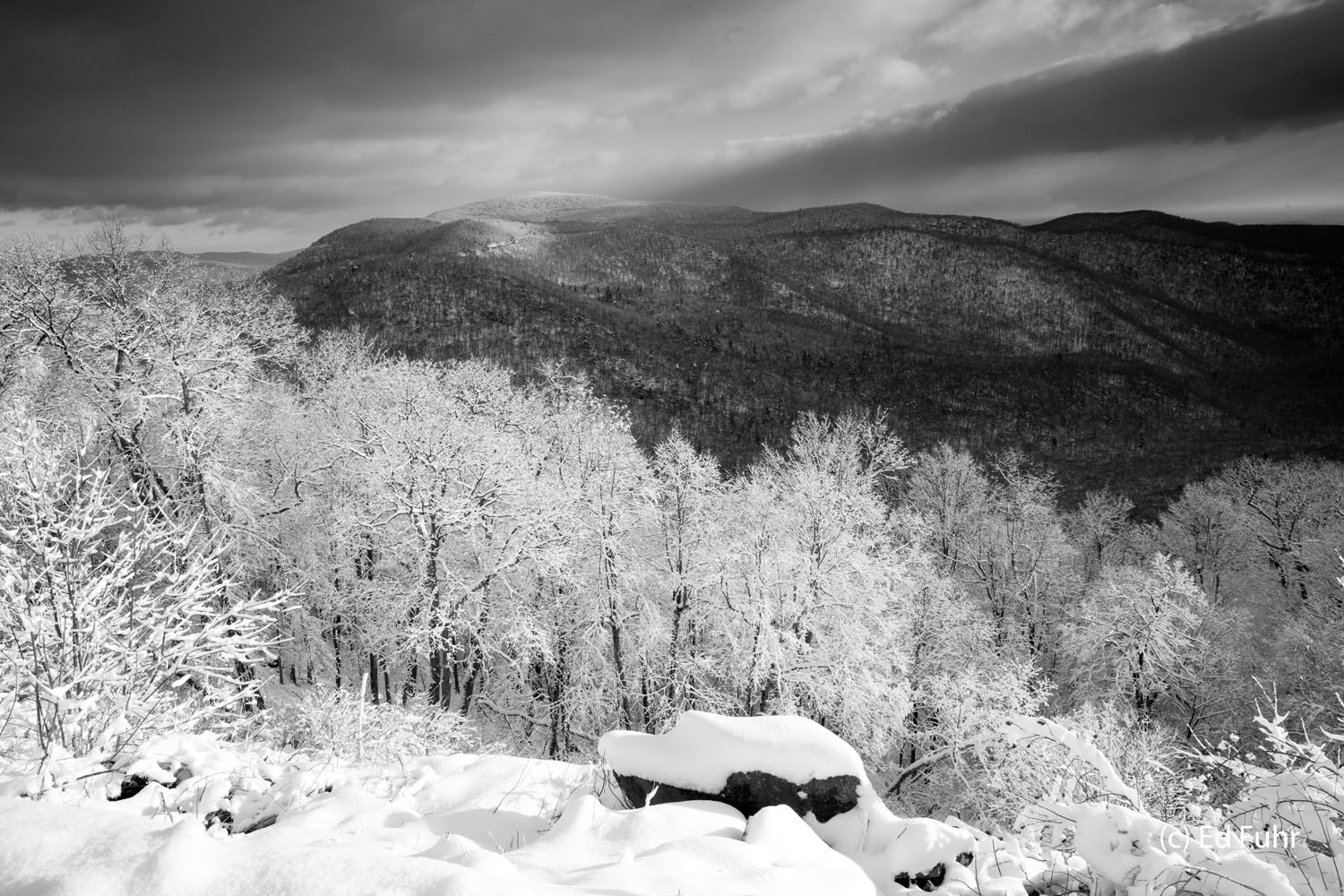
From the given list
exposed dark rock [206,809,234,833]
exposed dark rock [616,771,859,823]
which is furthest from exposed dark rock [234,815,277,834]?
exposed dark rock [616,771,859,823]

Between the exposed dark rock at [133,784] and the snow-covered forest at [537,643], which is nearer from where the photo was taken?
the snow-covered forest at [537,643]

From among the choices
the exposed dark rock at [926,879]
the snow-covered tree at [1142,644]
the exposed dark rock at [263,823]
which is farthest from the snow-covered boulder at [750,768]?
the snow-covered tree at [1142,644]

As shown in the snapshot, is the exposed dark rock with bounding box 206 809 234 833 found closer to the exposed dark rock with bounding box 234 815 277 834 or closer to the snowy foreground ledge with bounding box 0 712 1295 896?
the snowy foreground ledge with bounding box 0 712 1295 896

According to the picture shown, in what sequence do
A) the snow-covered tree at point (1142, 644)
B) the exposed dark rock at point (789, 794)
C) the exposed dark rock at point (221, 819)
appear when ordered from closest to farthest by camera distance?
the exposed dark rock at point (221, 819), the exposed dark rock at point (789, 794), the snow-covered tree at point (1142, 644)

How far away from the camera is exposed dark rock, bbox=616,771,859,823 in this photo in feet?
18.0

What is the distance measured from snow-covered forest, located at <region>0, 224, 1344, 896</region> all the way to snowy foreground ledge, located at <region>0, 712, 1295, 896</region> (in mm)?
32

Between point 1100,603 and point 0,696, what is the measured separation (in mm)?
39636

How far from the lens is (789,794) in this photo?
5.54m

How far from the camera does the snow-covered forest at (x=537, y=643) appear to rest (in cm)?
458

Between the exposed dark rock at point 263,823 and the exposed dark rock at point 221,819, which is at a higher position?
the exposed dark rock at point 221,819

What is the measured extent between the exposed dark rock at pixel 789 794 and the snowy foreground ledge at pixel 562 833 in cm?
1

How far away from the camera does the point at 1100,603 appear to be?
107 feet

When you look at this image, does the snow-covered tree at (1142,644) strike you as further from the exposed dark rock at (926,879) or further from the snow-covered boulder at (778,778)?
the exposed dark rock at (926,879)

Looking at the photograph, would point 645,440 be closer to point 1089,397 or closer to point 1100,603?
point 1100,603
